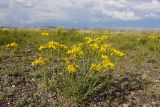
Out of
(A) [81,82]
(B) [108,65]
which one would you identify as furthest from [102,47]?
(A) [81,82]

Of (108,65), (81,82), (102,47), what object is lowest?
(81,82)

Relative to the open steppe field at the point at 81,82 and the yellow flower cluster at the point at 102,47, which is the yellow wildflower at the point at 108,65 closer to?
the open steppe field at the point at 81,82

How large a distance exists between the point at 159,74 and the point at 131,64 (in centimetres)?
185

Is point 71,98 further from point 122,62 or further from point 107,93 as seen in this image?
point 122,62

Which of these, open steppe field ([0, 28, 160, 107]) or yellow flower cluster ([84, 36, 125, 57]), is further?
yellow flower cluster ([84, 36, 125, 57])

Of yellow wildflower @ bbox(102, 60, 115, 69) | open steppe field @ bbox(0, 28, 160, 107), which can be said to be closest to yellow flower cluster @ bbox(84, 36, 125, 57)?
open steppe field @ bbox(0, 28, 160, 107)

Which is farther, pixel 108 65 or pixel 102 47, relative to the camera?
pixel 102 47

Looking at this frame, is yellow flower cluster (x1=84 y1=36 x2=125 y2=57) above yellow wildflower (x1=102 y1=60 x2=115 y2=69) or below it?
above

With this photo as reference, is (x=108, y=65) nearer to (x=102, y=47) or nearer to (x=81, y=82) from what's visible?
(x=102, y=47)

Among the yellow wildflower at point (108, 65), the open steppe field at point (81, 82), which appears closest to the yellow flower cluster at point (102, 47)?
the open steppe field at point (81, 82)

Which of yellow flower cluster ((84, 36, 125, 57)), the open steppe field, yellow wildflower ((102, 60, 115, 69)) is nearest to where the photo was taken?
yellow wildflower ((102, 60, 115, 69))

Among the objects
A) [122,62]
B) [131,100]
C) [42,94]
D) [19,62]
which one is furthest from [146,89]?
[19,62]

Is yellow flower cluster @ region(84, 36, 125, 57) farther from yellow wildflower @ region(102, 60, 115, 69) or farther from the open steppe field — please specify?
yellow wildflower @ region(102, 60, 115, 69)

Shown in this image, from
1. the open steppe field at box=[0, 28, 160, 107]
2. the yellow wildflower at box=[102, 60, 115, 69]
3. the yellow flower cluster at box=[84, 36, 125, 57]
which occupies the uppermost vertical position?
the yellow flower cluster at box=[84, 36, 125, 57]
